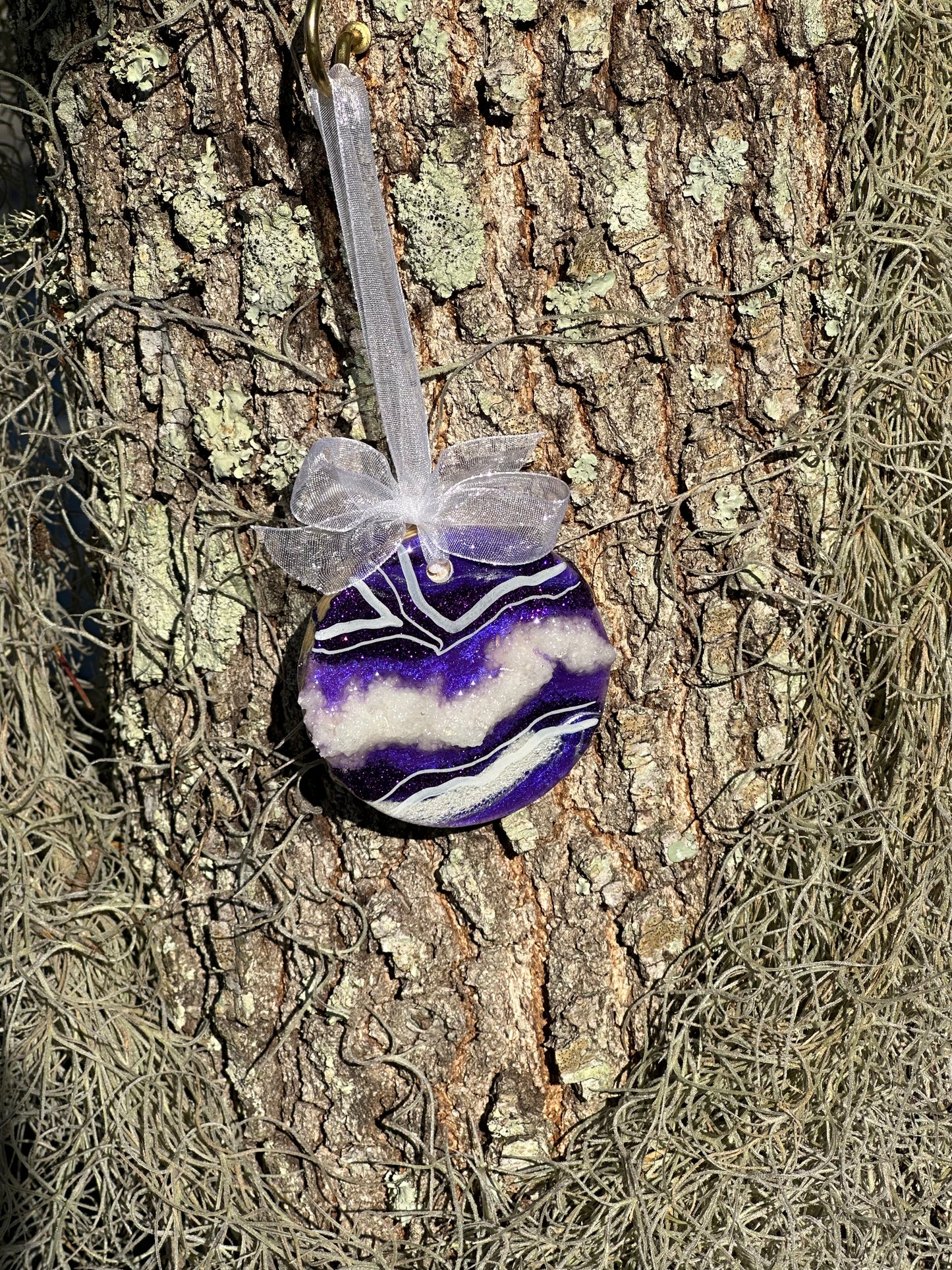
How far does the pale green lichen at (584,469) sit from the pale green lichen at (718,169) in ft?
0.86

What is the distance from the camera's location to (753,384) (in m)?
1.12

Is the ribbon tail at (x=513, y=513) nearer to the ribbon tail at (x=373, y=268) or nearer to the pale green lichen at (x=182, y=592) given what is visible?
the ribbon tail at (x=373, y=268)

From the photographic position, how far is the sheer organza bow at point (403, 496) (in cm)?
103

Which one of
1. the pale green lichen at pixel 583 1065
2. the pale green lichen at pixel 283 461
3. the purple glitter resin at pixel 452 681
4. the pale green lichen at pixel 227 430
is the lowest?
the pale green lichen at pixel 583 1065

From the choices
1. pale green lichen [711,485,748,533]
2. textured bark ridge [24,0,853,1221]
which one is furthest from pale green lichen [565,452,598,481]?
pale green lichen [711,485,748,533]

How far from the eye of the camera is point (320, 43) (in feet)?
3.22

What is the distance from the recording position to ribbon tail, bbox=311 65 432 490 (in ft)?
3.18

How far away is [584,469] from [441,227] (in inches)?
10.6

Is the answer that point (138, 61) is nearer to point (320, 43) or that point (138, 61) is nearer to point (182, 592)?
point (320, 43)

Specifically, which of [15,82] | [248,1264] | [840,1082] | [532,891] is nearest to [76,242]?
[15,82]

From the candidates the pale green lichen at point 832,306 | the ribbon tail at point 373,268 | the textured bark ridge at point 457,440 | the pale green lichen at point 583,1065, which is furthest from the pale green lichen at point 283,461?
the pale green lichen at point 583,1065

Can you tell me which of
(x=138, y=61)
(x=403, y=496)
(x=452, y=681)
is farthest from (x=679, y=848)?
(x=138, y=61)

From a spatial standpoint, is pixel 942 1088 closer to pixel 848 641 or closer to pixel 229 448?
pixel 848 641

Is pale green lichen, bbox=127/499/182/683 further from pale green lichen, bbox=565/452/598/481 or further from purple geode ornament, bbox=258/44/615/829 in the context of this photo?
pale green lichen, bbox=565/452/598/481
